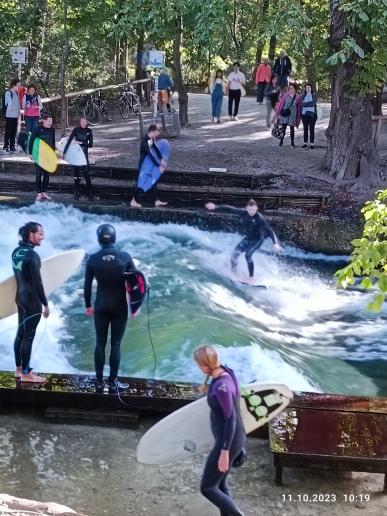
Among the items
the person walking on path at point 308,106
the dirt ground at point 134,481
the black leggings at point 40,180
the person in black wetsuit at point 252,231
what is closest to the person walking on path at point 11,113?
the black leggings at point 40,180

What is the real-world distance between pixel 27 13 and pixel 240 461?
19456 millimetres

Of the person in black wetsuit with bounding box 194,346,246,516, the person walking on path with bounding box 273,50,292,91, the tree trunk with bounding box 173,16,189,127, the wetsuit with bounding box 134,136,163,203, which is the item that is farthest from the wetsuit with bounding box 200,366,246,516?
the person walking on path with bounding box 273,50,292,91

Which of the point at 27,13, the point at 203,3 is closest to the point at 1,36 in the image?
the point at 27,13

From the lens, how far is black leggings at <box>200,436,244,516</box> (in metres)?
5.43

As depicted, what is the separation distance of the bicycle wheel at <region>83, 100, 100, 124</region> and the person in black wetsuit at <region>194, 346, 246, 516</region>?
60.8 feet

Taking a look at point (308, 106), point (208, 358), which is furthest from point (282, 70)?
point (208, 358)

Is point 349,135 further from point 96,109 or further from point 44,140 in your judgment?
point 96,109

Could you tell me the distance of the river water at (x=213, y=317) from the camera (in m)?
9.92

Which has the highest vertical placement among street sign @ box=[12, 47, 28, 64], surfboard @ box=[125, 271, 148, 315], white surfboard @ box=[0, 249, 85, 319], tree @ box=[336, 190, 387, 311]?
street sign @ box=[12, 47, 28, 64]

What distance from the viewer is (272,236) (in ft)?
40.5

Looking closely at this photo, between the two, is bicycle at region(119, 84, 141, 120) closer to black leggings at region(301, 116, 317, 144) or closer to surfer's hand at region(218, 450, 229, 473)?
black leggings at region(301, 116, 317, 144)

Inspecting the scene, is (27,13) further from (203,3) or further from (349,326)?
(349,326)

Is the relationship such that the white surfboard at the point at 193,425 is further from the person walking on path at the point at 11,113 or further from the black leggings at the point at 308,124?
the black leggings at the point at 308,124

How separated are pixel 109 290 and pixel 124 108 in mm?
17567
